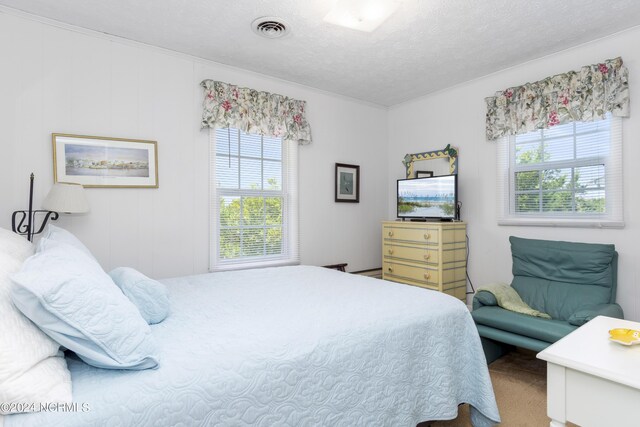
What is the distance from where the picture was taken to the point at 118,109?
2.83 m

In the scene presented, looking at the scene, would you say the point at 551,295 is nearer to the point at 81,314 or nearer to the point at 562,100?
the point at 562,100

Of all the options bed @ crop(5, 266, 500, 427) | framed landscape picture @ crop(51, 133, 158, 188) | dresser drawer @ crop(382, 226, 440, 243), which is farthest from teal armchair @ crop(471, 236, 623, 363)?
framed landscape picture @ crop(51, 133, 158, 188)

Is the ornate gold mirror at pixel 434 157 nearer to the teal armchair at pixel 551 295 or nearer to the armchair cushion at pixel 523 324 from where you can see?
the teal armchair at pixel 551 295

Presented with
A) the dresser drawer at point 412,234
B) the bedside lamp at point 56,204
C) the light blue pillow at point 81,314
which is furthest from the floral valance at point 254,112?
the light blue pillow at point 81,314

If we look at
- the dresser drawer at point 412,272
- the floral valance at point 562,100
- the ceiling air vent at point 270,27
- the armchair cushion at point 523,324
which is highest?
the ceiling air vent at point 270,27

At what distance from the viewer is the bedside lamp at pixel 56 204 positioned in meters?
2.29

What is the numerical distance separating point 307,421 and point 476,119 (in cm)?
347

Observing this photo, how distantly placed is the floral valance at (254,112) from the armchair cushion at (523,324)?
240 centimetres

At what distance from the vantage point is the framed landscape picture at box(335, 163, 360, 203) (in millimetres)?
4160

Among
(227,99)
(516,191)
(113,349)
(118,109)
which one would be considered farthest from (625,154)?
(118,109)

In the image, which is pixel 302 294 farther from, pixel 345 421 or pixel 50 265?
pixel 50 265

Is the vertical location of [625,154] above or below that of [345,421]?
above

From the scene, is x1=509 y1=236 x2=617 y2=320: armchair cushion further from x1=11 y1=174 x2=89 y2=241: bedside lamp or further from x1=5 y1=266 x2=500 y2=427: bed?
x1=11 y1=174 x2=89 y2=241: bedside lamp

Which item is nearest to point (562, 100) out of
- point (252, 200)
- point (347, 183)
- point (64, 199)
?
point (347, 183)
